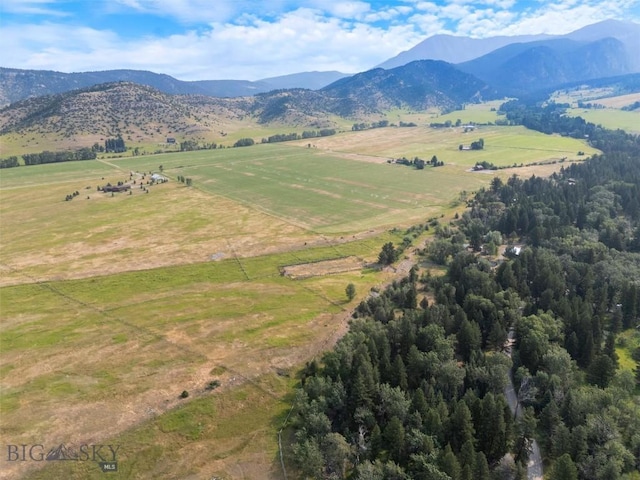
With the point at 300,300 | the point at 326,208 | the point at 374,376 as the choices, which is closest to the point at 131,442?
the point at 374,376

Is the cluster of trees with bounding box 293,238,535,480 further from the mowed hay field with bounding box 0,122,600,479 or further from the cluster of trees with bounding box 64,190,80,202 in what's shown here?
the cluster of trees with bounding box 64,190,80,202

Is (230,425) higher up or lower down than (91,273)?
lower down

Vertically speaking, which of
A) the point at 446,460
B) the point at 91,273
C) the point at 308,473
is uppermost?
the point at 91,273

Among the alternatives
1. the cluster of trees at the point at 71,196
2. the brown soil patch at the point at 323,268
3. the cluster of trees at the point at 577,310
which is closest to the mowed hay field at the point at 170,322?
the brown soil patch at the point at 323,268

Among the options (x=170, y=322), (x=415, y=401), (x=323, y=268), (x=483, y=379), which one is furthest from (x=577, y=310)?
(x=170, y=322)

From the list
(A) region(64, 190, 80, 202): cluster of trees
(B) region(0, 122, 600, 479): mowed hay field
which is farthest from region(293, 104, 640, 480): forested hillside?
(A) region(64, 190, 80, 202): cluster of trees

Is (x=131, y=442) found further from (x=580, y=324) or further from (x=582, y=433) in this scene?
(x=580, y=324)

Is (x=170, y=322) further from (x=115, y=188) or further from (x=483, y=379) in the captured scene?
(x=115, y=188)

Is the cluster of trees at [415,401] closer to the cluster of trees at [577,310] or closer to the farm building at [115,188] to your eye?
the cluster of trees at [577,310]
